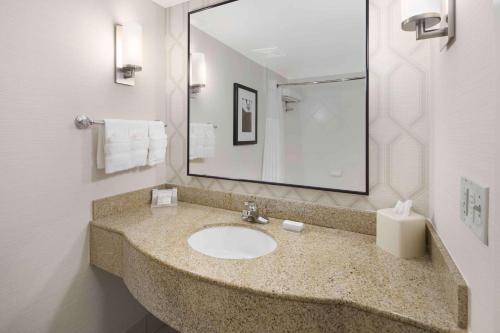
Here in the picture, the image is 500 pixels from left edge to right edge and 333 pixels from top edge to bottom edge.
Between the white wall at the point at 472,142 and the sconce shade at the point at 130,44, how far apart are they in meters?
1.34

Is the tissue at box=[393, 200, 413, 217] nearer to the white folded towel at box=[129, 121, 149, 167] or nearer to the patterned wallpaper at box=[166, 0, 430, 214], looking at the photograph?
the patterned wallpaper at box=[166, 0, 430, 214]

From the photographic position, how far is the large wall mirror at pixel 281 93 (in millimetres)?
1165

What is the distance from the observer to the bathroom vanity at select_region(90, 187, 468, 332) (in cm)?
69

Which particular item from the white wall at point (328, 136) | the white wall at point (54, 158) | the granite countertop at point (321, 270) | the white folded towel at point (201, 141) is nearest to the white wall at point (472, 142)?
the granite countertop at point (321, 270)

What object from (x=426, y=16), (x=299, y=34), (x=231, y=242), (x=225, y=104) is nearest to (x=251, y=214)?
(x=231, y=242)

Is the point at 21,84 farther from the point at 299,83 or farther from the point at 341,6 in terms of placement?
the point at 341,6

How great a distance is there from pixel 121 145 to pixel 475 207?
4.56 ft

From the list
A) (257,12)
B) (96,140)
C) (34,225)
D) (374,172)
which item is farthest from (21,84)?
(374,172)

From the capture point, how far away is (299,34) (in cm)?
126

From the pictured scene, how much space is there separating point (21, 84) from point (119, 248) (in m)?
0.78

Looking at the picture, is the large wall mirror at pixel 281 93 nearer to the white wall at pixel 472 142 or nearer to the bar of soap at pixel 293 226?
the bar of soap at pixel 293 226

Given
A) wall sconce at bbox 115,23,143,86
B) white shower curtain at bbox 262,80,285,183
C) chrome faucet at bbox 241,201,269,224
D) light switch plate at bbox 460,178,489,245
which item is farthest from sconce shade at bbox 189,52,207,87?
light switch plate at bbox 460,178,489,245

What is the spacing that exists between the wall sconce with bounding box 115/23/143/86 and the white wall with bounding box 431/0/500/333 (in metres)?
1.34

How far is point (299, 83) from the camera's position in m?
1.25
